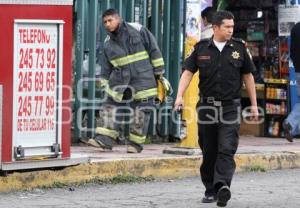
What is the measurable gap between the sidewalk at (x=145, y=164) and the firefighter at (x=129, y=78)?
292 millimetres

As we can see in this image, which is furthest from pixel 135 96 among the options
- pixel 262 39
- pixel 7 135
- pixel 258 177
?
pixel 262 39

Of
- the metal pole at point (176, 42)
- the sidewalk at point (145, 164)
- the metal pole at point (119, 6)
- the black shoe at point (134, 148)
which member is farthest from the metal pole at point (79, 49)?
the metal pole at point (176, 42)

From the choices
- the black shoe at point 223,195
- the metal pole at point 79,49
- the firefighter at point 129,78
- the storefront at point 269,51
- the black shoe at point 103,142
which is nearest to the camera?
the black shoe at point 223,195

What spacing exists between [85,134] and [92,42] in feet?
3.96

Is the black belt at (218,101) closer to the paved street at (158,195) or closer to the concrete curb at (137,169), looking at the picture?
the paved street at (158,195)

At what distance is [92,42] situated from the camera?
11.2m

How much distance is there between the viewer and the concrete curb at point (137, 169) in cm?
884

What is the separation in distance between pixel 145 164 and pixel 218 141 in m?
1.87

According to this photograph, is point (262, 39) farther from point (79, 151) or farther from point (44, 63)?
point (44, 63)

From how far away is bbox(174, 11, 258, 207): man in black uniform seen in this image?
26.1ft

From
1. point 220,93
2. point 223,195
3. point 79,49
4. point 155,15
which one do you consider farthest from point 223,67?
point 155,15

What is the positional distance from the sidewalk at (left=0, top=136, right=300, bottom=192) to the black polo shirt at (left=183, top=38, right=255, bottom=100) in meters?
1.88

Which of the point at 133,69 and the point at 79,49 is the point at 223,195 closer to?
the point at 133,69

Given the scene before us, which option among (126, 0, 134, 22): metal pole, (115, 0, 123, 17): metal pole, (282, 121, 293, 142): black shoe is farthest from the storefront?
(115, 0, 123, 17): metal pole
